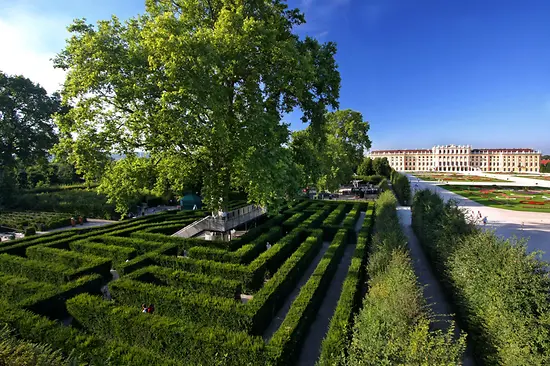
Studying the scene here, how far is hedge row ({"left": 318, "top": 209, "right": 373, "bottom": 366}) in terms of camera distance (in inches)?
283

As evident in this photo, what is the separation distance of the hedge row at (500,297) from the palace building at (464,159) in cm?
16068

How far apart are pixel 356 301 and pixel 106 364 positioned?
27.1 ft

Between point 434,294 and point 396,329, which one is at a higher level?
point 396,329

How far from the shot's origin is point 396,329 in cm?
674

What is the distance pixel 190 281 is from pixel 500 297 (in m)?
11.1

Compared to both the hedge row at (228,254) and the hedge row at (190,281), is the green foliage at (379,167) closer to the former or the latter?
the hedge row at (228,254)

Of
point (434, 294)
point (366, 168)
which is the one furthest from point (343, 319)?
point (366, 168)

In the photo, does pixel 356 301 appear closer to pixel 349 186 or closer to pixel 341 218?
pixel 341 218

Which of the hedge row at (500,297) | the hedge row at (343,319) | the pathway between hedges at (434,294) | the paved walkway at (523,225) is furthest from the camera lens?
the paved walkway at (523,225)

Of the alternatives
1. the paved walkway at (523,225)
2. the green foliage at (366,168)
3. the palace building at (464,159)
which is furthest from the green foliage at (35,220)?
the palace building at (464,159)

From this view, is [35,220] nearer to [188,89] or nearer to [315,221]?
[188,89]

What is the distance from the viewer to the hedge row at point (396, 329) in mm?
5672

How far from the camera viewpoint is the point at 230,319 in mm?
9578

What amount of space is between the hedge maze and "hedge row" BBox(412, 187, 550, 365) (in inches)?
149
